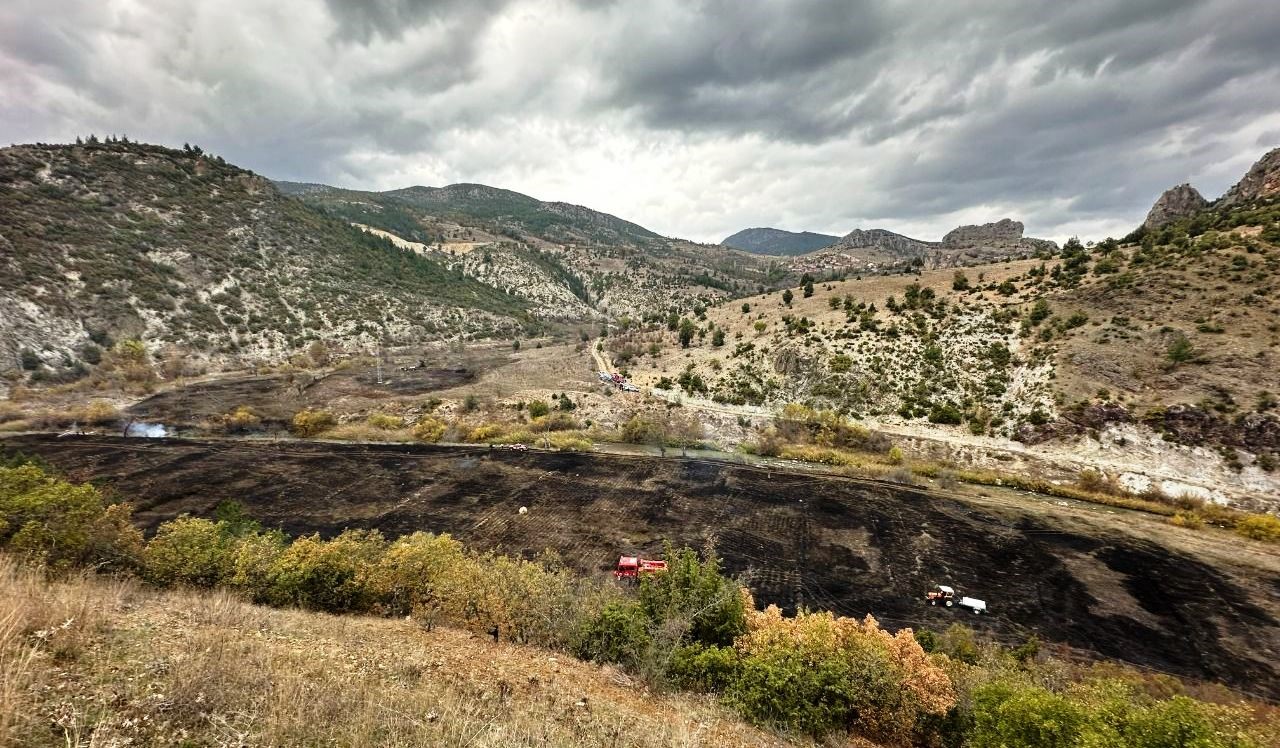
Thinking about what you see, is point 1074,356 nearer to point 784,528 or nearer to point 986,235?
point 784,528

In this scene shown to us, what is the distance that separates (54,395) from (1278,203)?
136091 mm

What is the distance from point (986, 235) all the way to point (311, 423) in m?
222

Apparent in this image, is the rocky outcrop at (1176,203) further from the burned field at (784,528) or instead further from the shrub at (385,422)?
the shrub at (385,422)

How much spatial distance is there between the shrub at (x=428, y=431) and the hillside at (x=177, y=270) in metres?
45.9

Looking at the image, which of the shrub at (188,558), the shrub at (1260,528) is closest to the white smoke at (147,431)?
the shrub at (188,558)

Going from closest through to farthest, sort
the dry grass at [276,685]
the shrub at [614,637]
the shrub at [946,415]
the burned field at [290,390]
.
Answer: the dry grass at [276,685], the shrub at [614,637], the shrub at [946,415], the burned field at [290,390]


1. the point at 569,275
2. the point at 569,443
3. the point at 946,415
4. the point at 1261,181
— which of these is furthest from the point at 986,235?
the point at 569,443

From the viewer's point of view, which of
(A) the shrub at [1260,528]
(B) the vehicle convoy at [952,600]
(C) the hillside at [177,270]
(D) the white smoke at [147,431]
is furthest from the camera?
(C) the hillside at [177,270]

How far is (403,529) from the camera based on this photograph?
3081 centimetres

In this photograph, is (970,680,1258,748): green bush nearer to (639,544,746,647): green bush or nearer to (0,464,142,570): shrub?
(639,544,746,647): green bush

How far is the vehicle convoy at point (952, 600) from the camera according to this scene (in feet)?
77.5

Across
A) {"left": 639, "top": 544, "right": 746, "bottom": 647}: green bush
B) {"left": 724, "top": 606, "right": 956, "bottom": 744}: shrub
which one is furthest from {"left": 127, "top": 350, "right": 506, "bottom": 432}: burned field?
{"left": 724, "top": 606, "right": 956, "bottom": 744}: shrub

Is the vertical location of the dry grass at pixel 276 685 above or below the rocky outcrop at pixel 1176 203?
below

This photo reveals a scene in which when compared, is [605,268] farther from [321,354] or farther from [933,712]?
[933,712]
